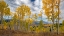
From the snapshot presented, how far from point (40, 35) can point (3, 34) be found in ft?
20.5

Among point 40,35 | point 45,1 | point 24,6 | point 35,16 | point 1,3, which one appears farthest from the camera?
point 35,16

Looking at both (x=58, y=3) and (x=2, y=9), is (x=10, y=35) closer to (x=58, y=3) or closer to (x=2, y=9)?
(x=58, y=3)

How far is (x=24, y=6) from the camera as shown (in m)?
44.1

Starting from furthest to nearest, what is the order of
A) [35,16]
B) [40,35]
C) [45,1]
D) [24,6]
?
1. [35,16]
2. [24,6]
3. [45,1]
4. [40,35]

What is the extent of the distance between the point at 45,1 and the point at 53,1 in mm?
1523

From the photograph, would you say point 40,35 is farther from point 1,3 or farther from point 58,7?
point 1,3

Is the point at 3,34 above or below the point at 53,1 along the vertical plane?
below

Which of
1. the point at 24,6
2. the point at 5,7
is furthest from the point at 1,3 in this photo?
the point at 24,6

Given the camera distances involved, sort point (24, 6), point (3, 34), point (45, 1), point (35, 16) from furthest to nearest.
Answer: point (35, 16)
point (24, 6)
point (45, 1)
point (3, 34)

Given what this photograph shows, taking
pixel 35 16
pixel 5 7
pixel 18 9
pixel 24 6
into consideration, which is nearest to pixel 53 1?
pixel 5 7

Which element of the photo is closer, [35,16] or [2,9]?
[2,9]

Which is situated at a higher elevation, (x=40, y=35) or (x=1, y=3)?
(x=1, y=3)

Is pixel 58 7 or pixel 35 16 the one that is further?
pixel 35 16

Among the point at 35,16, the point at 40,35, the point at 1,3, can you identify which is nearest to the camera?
the point at 40,35
